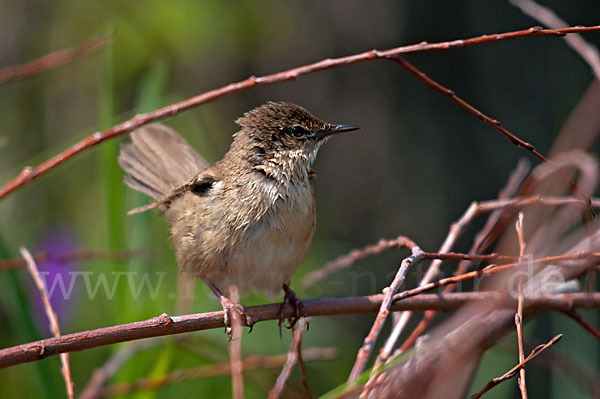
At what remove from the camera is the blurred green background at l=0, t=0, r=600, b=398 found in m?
2.84

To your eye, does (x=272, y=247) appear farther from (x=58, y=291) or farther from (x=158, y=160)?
(x=58, y=291)

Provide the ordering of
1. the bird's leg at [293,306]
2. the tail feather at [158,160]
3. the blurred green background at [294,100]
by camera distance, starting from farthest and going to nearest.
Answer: the tail feather at [158,160] < the blurred green background at [294,100] < the bird's leg at [293,306]

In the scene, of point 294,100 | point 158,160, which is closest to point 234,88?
point 158,160

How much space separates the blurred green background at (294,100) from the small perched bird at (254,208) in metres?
0.19

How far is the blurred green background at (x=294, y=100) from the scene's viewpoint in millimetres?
2842

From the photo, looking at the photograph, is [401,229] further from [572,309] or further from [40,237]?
[572,309]

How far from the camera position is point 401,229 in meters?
5.22

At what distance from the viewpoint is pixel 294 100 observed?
17.3 ft

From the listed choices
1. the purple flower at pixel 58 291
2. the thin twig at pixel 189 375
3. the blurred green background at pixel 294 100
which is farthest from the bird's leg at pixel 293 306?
the purple flower at pixel 58 291

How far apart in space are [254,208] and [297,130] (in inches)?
16.9

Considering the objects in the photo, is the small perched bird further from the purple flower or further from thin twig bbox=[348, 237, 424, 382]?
thin twig bbox=[348, 237, 424, 382]

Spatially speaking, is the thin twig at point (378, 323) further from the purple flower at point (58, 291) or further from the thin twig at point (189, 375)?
the purple flower at point (58, 291)

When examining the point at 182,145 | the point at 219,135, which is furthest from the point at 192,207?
the point at 219,135

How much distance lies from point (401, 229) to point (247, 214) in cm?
300
